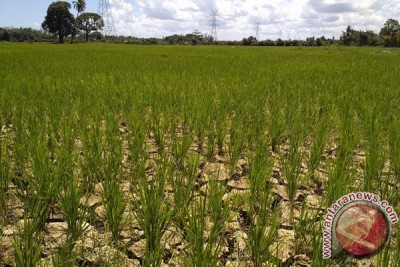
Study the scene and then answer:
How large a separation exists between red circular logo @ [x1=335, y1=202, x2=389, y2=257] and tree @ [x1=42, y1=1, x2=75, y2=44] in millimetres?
58212

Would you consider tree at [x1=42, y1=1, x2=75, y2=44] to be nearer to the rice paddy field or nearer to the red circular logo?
the rice paddy field

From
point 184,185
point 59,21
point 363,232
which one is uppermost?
point 59,21

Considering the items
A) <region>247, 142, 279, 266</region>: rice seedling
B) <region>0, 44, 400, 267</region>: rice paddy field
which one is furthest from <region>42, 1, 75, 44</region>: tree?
<region>247, 142, 279, 266</region>: rice seedling

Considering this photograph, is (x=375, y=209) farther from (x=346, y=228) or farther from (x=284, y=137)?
(x=284, y=137)

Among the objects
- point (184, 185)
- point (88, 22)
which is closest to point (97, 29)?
point (88, 22)

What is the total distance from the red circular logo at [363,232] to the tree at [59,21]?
58.2 meters

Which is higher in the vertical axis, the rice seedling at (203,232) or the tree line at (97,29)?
the tree line at (97,29)

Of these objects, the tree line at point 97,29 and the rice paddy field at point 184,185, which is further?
the tree line at point 97,29

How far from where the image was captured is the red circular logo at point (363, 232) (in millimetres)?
1242

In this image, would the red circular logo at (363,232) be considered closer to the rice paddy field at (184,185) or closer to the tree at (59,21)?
the rice paddy field at (184,185)

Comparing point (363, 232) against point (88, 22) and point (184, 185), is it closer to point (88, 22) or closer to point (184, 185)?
point (184, 185)

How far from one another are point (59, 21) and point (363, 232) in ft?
197

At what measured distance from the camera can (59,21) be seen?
53406 mm

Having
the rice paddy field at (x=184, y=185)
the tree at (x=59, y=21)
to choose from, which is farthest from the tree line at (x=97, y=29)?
the rice paddy field at (x=184, y=185)
